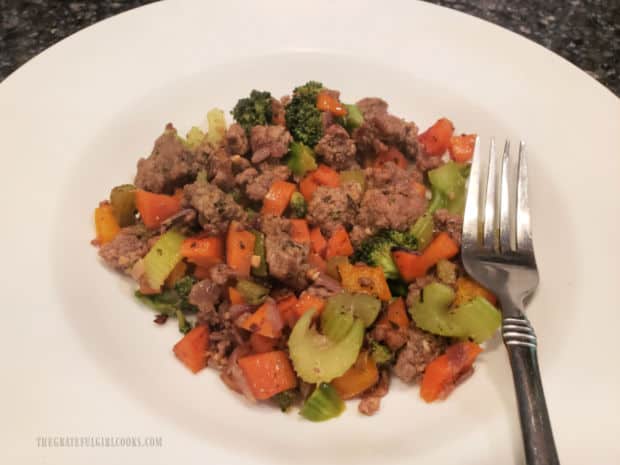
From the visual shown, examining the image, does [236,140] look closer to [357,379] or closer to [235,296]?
[235,296]

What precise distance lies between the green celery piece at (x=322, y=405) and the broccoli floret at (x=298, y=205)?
2.88 ft

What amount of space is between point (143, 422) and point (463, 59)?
2569 millimetres

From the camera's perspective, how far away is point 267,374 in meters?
2.13

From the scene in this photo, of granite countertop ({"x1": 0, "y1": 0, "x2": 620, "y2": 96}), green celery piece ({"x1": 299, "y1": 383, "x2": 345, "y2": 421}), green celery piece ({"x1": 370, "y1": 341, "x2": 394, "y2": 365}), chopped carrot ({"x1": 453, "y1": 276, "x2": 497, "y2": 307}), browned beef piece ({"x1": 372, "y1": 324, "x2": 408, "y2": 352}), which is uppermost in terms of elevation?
granite countertop ({"x1": 0, "y1": 0, "x2": 620, "y2": 96})

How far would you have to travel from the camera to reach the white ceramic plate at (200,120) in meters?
1.90

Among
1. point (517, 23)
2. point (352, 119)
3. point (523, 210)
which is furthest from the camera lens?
point (517, 23)

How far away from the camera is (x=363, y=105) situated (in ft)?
10.0

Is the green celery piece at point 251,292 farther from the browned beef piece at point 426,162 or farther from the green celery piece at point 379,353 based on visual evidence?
the browned beef piece at point 426,162

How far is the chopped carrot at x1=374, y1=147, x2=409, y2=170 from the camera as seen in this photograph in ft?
9.71

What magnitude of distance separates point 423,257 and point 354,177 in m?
0.61

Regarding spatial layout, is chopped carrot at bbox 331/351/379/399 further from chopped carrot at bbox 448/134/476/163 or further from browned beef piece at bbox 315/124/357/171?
chopped carrot at bbox 448/134/476/163

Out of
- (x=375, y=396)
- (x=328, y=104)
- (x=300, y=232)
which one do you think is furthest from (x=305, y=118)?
(x=375, y=396)

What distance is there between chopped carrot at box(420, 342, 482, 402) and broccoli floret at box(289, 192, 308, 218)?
3.14 ft

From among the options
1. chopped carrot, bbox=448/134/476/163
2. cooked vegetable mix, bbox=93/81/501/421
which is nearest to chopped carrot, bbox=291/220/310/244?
cooked vegetable mix, bbox=93/81/501/421
